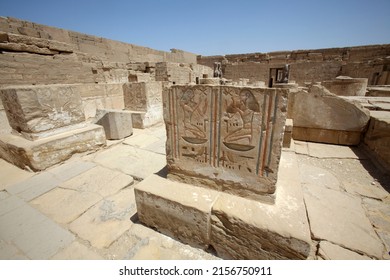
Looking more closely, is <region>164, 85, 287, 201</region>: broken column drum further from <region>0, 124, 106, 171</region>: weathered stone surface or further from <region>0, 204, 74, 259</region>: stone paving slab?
<region>0, 124, 106, 171</region>: weathered stone surface

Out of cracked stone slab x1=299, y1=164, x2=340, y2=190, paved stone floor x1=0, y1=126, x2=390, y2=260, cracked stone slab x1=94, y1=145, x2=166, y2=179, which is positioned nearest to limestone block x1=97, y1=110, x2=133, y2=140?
cracked stone slab x1=94, y1=145, x2=166, y2=179

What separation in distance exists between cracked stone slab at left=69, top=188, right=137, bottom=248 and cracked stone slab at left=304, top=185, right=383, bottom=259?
182 cm

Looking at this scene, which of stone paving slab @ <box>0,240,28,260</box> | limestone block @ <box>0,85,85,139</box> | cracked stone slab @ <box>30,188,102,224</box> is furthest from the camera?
limestone block @ <box>0,85,85,139</box>

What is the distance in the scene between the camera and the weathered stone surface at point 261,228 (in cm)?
122

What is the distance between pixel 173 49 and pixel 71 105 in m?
12.4

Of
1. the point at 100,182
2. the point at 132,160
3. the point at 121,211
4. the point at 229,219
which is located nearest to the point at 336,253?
the point at 229,219

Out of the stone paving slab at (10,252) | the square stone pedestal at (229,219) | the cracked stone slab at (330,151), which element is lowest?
the stone paving slab at (10,252)

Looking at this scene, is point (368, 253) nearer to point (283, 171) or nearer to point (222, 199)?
point (283, 171)

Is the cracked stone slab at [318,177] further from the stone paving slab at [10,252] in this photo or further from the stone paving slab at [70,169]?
the stone paving slab at [70,169]

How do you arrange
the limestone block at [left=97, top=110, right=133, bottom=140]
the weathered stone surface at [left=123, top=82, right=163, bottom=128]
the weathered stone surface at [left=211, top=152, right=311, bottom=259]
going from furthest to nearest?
the weathered stone surface at [left=123, top=82, right=163, bottom=128]
the limestone block at [left=97, top=110, right=133, bottom=140]
the weathered stone surface at [left=211, top=152, right=311, bottom=259]

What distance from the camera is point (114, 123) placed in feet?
13.0

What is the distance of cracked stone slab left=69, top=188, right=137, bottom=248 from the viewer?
5.43 ft

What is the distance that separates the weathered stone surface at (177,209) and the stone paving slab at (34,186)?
1.47 meters

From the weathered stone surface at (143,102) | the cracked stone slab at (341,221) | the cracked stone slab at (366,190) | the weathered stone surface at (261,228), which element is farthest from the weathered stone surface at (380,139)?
the weathered stone surface at (143,102)
